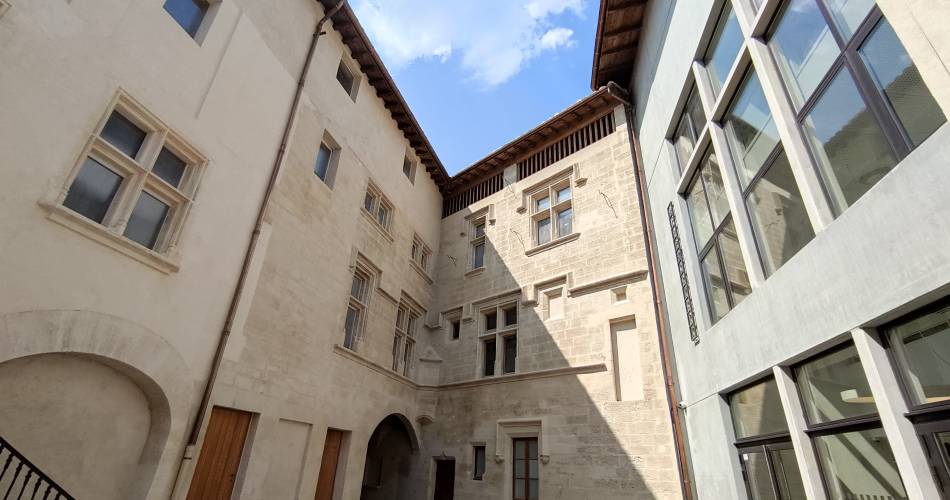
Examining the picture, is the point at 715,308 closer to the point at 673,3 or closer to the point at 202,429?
the point at 673,3

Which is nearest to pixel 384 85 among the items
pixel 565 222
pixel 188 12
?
pixel 188 12

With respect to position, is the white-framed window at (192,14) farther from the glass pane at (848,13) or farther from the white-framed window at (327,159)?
the glass pane at (848,13)

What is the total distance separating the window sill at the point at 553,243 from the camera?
35.3ft

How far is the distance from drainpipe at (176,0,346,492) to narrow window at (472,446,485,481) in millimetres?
5951

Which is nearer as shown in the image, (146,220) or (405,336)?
(146,220)

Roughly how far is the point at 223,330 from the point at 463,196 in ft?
29.9

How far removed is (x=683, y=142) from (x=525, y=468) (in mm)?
6984

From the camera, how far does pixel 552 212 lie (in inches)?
460

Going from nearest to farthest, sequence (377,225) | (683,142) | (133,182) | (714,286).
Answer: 1. (133,182)
2. (714,286)
3. (683,142)
4. (377,225)

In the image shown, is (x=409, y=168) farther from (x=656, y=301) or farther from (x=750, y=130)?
(x=750, y=130)

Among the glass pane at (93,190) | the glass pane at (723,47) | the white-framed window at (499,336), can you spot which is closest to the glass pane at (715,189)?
the glass pane at (723,47)

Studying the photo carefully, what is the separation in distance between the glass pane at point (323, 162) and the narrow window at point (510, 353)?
5.75 m

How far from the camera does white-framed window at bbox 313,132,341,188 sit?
962 cm

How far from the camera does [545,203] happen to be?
12.2m
